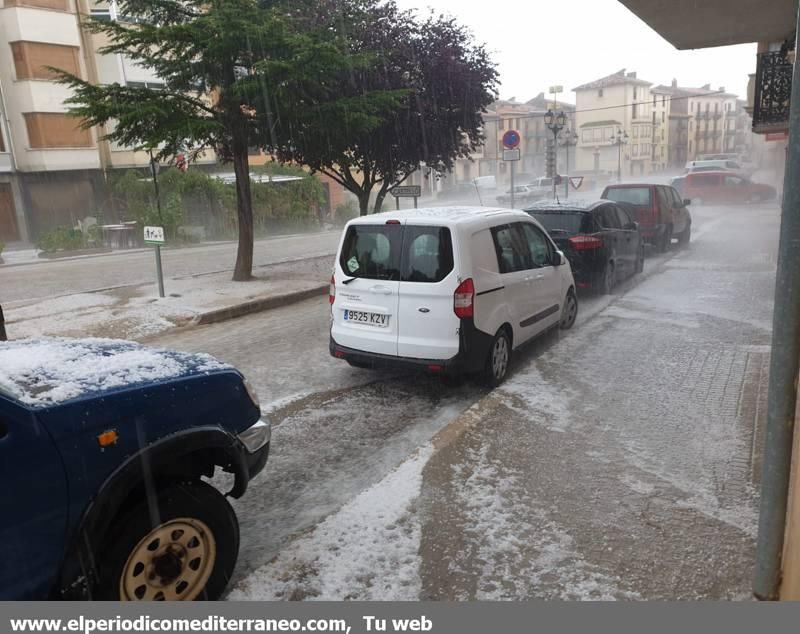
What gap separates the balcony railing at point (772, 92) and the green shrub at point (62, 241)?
2127 cm

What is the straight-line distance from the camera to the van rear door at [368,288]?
602 centimetres

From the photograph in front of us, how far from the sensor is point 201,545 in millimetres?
3020

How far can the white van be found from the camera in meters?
5.77

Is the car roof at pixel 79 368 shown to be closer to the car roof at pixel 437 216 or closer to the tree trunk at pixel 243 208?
the car roof at pixel 437 216

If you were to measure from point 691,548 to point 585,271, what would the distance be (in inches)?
273

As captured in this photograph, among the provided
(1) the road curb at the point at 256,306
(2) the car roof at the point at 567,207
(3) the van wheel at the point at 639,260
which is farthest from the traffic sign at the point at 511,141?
(1) the road curb at the point at 256,306

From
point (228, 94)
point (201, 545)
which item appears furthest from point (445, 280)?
point (228, 94)

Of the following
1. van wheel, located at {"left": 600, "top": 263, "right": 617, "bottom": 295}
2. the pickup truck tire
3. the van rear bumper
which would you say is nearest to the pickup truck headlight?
the pickup truck tire

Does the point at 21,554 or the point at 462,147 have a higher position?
the point at 462,147

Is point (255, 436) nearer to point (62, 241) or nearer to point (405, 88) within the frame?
point (405, 88)

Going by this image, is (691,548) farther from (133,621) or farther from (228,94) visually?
(228,94)

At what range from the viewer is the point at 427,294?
5805 mm

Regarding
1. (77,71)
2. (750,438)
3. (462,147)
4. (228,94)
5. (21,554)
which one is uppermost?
(77,71)

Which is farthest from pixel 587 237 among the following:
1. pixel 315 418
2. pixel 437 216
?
pixel 315 418
